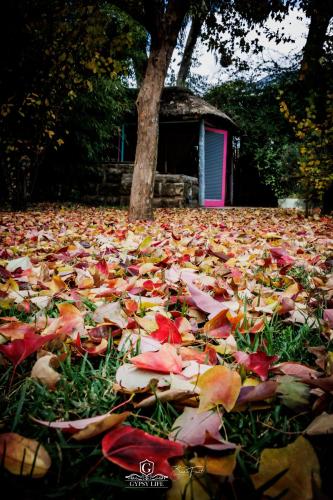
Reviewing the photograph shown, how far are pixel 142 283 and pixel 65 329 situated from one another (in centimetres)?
53

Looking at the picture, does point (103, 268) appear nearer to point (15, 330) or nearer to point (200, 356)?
point (15, 330)

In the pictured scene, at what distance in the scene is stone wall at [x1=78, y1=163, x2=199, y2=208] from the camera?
8.83 metres

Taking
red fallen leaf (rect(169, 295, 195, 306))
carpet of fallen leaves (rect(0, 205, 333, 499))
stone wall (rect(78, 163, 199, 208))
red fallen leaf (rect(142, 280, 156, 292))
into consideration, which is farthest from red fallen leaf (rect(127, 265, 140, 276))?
stone wall (rect(78, 163, 199, 208))

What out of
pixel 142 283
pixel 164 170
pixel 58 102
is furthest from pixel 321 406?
pixel 164 170

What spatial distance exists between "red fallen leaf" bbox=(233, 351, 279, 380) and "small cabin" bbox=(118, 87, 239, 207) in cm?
830

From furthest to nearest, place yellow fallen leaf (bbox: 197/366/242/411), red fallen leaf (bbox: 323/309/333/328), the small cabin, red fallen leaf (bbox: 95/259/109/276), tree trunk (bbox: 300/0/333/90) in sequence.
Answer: the small cabin < tree trunk (bbox: 300/0/333/90) < red fallen leaf (bbox: 95/259/109/276) < red fallen leaf (bbox: 323/309/333/328) < yellow fallen leaf (bbox: 197/366/242/411)

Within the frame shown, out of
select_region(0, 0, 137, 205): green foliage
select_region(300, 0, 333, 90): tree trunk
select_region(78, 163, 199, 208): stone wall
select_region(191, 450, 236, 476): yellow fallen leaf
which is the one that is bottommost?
select_region(191, 450, 236, 476): yellow fallen leaf

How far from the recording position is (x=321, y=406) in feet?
1.97

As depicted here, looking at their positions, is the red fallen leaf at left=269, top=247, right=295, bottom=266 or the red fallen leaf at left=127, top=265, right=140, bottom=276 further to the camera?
the red fallen leaf at left=269, top=247, right=295, bottom=266

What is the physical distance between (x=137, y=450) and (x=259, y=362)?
36 centimetres

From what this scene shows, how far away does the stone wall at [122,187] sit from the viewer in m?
8.83

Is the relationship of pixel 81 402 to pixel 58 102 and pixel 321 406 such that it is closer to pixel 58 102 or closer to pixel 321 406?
pixel 321 406

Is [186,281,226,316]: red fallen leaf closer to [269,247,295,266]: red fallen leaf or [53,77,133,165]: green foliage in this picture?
[269,247,295,266]: red fallen leaf

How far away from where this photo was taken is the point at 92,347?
895 millimetres
